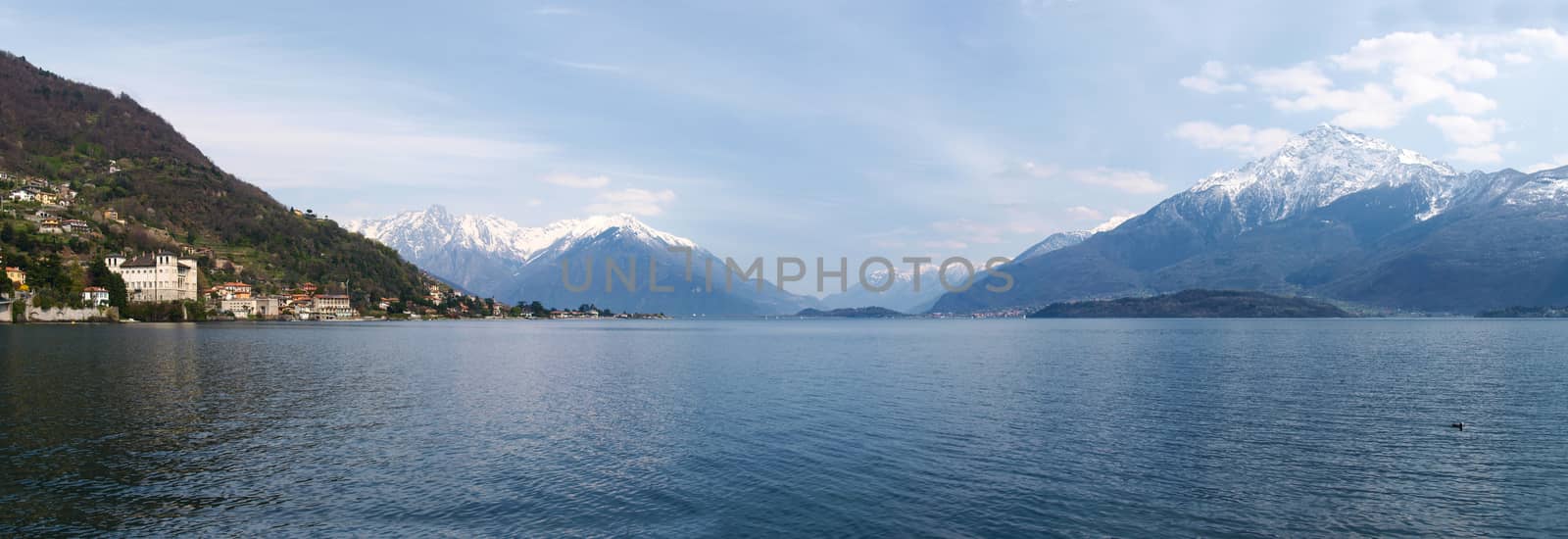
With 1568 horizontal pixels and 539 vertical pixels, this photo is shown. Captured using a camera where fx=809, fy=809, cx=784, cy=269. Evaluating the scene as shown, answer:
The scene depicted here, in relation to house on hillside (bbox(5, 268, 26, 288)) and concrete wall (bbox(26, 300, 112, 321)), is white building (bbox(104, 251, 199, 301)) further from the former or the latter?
house on hillside (bbox(5, 268, 26, 288))

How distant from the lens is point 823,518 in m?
27.5

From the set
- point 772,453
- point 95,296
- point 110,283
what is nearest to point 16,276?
point 95,296

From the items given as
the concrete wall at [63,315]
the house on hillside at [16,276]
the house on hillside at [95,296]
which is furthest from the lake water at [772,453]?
the house on hillside at [95,296]

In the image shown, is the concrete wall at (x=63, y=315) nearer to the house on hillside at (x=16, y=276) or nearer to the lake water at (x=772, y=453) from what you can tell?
the house on hillside at (x=16, y=276)

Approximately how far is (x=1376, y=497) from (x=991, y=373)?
162 ft

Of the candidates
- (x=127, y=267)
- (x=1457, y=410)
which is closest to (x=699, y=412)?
(x=1457, y=410)

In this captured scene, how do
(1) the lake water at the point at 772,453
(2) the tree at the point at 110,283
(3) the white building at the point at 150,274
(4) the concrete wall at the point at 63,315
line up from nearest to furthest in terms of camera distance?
(1) the lake water at the point at 772,453 → (4) the concrete wall at the point at 63,315 → (2) the tree at the point at 110,283 → (3) the white building at the point at 150,274

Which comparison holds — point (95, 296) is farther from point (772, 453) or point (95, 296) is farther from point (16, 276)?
point (772, 453)

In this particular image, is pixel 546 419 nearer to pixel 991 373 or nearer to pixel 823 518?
pixel 823 518

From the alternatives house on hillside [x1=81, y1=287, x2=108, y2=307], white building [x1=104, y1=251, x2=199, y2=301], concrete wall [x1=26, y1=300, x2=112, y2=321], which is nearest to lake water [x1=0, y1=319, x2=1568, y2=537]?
concrete wall [x1=26, y1=300, x2=112, y2=321]

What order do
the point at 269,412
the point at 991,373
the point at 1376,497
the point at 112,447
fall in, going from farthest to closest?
the point at 991,373 < the point at 269,412 < the point at 112,447 < the point at 1376,497

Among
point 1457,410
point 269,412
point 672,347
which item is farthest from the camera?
point 672,347

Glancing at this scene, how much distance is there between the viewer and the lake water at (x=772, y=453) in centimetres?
2720

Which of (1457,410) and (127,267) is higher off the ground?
(127,267)
